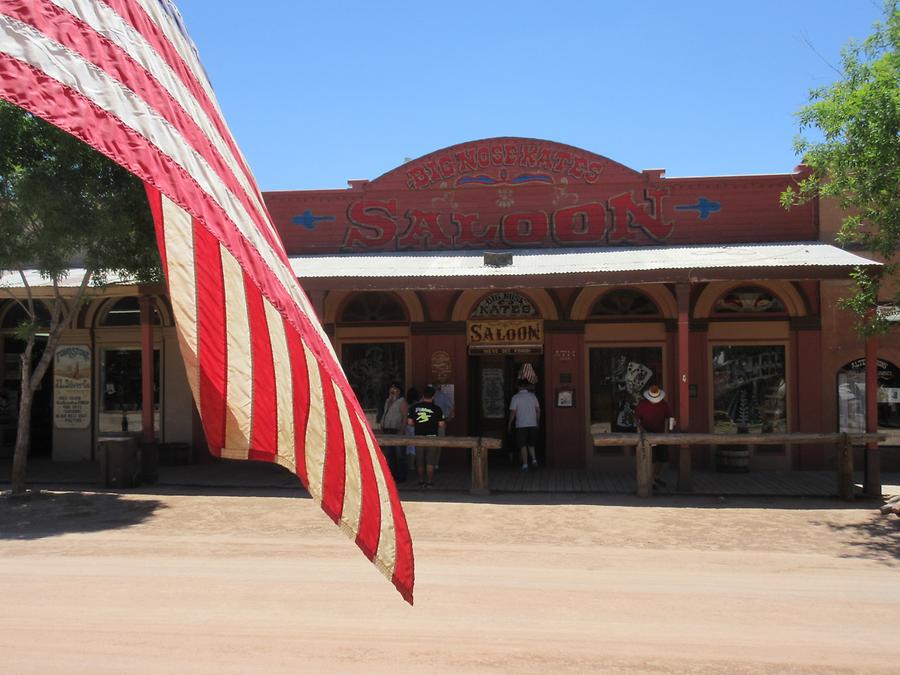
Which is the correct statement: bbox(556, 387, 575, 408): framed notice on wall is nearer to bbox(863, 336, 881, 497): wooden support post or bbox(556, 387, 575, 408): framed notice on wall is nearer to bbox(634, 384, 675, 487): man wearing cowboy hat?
bbox(634, 384, 675, 487): man wearing cowboy hat

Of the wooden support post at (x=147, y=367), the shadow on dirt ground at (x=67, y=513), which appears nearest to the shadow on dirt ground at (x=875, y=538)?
the shadow on dirt ground at (x=67, y=513)

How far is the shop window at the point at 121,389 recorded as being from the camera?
16531 mm

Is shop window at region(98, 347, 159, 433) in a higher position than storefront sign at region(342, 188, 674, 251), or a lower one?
lower

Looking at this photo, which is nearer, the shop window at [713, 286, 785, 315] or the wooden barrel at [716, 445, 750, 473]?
the wooden barrel at [716, 445, 750, 473]

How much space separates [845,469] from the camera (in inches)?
474

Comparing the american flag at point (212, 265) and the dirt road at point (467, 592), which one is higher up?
the american flag at point (212, 265)

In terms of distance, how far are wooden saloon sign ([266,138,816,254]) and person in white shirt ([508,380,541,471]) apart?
3.14 metres

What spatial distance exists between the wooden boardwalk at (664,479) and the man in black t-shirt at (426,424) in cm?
25

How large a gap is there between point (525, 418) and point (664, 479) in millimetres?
2561

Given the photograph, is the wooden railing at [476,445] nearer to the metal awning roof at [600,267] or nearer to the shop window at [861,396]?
the metal awning roof at [600,267]

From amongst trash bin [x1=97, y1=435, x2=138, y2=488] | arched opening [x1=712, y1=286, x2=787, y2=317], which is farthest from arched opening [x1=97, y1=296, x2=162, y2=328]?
arched opening [x1=712, y1=286, x2=787, y2=317]

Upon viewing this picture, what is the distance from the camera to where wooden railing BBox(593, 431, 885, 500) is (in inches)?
474

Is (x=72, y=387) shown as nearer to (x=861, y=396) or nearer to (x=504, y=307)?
(x=504, y=307)

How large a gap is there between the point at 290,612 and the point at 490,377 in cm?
974
